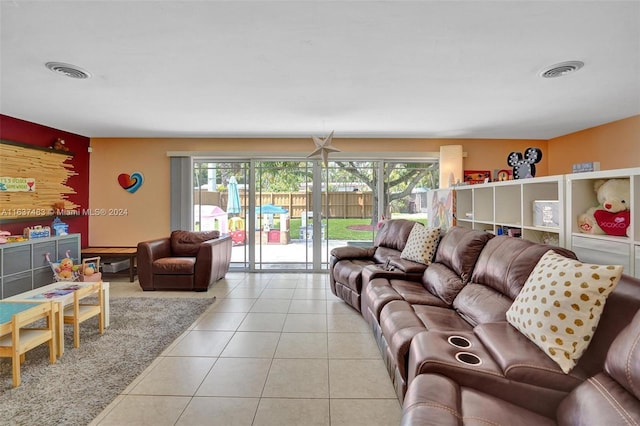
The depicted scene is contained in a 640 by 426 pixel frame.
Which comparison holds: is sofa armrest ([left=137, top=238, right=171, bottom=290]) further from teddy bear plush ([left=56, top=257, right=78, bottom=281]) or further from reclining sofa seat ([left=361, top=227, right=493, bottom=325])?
reclining sofa seat ([left=361, top=227, right=493, bottom=325])

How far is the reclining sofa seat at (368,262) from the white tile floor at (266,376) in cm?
28

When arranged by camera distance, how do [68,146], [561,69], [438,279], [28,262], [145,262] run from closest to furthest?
[561,69]
[438,279]
[28,262]
[145,262]
[68,146]

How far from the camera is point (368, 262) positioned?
13.7 ft

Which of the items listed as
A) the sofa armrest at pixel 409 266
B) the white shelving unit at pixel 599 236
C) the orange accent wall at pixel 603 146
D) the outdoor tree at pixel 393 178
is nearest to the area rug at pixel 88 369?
the sofa armrest at pixel 409 266

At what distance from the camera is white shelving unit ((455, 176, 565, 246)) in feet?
7.95

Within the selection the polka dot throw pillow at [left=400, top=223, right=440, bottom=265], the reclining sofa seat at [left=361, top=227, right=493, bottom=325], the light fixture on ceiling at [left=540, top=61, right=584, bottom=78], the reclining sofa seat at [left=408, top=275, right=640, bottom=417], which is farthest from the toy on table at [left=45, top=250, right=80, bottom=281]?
the light fixture on ceiling at [left=540, top=61, right=584, bottom=78]

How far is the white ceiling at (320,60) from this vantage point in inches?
74.9

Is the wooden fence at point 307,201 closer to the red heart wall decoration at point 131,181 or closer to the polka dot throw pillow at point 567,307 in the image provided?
the red heart wall decoration at point 131,181

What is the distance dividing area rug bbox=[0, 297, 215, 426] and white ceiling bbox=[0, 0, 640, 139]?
2417mm

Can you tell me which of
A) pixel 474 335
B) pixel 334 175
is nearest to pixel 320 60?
pixel 474 335

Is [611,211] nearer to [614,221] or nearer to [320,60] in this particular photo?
[614,221]

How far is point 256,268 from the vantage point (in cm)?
568

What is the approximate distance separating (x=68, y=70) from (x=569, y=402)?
4.00 meters

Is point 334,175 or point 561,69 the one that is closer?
point 561,69
